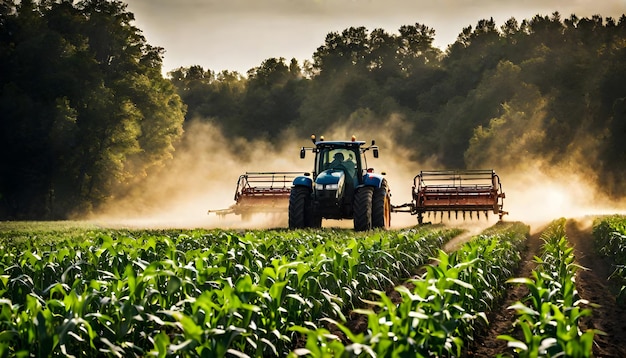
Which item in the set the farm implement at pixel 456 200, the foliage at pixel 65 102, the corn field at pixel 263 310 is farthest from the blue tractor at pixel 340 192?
the foliage at pixel 65 102

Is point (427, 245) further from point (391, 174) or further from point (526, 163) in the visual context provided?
point (526, 163)

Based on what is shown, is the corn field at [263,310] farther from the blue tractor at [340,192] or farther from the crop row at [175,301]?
the blue tractor at [340,192]

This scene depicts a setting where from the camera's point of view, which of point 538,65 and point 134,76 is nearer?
point 134,76

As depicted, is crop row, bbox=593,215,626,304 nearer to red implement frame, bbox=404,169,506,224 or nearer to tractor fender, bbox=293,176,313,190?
red implement frame, bbox=404,169,506,224

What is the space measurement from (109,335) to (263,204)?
2170 centimetres

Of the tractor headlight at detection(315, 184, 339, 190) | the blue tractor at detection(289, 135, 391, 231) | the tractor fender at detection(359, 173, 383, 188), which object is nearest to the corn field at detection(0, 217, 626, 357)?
the tractor headlight at detection(315, 184, 339, 190)

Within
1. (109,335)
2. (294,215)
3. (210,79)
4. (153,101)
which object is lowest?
(109,335)

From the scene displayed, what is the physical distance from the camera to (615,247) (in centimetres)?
1680

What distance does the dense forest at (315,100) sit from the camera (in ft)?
133

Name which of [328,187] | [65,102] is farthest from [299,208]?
[65,102]

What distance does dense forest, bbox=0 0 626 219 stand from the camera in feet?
133

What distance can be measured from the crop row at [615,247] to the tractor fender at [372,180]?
5824 millimetres

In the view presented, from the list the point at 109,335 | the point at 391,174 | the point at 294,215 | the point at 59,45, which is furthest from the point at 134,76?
the point at 109,335

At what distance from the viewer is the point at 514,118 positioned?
6819 cm
